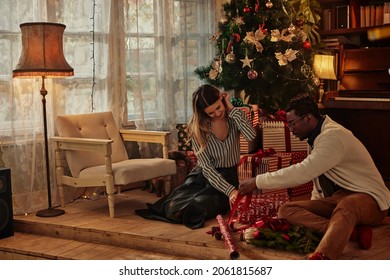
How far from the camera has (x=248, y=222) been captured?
13.5 feet

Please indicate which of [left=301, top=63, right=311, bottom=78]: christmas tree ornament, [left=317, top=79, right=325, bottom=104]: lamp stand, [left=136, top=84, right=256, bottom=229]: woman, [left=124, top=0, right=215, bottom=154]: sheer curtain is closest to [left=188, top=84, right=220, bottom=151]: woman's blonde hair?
[left=136, top=84, right=256, bottom=229]: woman

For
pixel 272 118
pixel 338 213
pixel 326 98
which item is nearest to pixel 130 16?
pixel 272 118

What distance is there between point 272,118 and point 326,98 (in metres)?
0.71

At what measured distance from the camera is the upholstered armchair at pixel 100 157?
4625mm

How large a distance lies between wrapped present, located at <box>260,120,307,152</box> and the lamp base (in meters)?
1.70

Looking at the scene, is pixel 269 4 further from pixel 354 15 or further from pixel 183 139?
pixel 183 139

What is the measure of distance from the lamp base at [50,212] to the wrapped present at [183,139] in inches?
46.6

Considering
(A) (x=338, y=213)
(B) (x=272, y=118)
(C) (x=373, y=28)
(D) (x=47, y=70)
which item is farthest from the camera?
(C) (x=373, y=28)

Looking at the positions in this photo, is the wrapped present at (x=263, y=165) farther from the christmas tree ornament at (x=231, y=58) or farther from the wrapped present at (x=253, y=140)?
the christmas tree ornament at (x=231, y=58)

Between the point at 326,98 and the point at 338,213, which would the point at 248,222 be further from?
the point at 326,98

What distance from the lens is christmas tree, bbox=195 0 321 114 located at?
18.8 ft

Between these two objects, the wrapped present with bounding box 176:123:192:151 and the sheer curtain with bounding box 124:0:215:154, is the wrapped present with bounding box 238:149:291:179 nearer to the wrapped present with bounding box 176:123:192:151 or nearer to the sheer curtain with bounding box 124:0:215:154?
the wrapped present with bounding box 176:123:192:151

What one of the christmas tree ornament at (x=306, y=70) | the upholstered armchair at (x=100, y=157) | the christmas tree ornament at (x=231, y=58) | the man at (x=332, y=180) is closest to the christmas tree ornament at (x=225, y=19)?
the christmas tree ornament at (x=231, y=58)

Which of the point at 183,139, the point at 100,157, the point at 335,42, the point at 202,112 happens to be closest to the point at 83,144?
the point at 100,157
